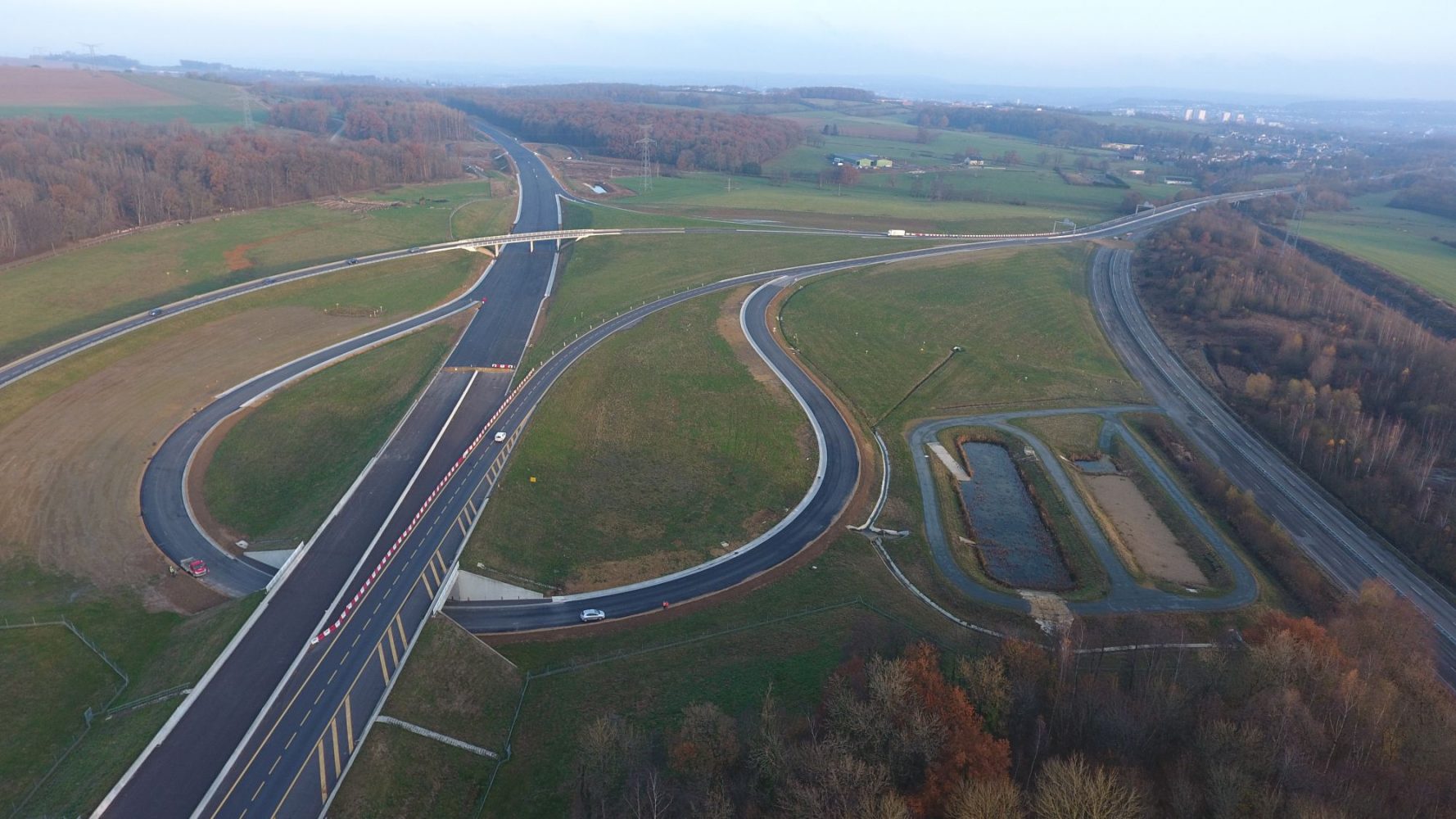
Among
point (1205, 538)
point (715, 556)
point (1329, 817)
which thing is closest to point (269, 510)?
point (715, 556)

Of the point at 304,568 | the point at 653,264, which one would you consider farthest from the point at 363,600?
the point at 653,264

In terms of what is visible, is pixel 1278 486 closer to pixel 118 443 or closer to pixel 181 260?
pixel 118 443

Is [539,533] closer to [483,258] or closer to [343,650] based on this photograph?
[343,650]

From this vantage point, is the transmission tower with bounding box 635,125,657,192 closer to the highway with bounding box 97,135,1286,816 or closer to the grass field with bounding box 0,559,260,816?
the highway with bounding box 97,135,1286,816

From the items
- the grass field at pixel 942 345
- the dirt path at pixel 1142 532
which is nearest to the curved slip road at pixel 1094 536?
the grass field at pixel 942 345

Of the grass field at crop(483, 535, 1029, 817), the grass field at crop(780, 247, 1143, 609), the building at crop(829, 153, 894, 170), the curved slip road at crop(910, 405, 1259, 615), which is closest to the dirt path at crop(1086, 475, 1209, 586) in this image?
the curved slip road at crop(910, 405, 1259, 615)

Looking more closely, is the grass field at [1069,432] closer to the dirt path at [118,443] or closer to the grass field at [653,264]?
the grass field at [653,264]
